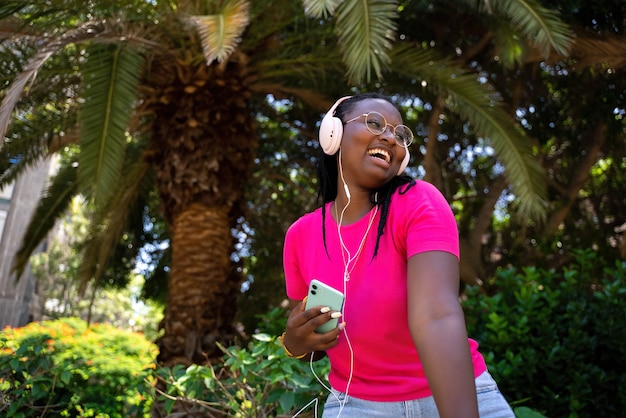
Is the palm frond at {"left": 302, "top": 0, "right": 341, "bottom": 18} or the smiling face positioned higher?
the palm frond at {"left": 302, "top": 0, "right": 341, "bottom": 18}

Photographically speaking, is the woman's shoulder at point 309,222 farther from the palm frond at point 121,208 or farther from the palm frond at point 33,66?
the palm frond at point 121,208

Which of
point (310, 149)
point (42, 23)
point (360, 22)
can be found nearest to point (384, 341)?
point (360, 22)

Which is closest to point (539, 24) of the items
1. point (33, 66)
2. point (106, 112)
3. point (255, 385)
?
point (106, 112)

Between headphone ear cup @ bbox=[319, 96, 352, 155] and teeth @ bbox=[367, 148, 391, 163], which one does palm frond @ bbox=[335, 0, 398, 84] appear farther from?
teeth @ bbox=[367, 148, 391, 163]

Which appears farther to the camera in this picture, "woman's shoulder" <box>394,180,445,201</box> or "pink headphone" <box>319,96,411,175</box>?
"pink headphone" <box>319,96,411,175</box>

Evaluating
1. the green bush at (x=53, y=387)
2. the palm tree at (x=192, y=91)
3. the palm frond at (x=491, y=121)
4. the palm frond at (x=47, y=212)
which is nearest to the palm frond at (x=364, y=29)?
the palm tree at (x=192, y=91)

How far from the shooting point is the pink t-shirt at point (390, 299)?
1.81 meters

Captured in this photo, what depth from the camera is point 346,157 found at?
7.11 ft

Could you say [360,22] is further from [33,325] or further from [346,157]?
[33,325]

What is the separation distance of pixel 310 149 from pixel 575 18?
Result: 4119 mm

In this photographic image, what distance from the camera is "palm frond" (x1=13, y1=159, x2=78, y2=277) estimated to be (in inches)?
364

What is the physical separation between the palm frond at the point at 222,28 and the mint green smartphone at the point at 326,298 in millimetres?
3872

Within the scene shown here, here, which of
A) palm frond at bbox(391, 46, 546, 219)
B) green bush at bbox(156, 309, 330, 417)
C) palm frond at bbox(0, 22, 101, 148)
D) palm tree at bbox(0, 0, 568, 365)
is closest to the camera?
green bush at bbox(156, 309, 330, 417)

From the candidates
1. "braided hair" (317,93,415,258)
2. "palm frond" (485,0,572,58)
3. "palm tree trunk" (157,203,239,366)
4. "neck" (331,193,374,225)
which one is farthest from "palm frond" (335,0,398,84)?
"neck" (331,193,374,225)
